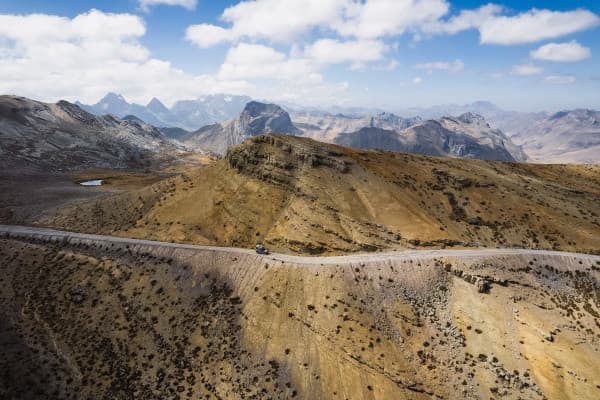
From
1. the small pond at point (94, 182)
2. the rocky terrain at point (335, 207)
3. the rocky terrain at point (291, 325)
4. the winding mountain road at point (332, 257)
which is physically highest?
the rocky terrain at point (335, 207)

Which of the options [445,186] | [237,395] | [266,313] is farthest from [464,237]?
[237,395]

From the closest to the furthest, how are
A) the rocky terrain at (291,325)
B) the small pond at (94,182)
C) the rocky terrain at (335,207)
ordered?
the rocky terrain at (291,325) → the rocky terrain at (335,207) → the small pond at (94,182)

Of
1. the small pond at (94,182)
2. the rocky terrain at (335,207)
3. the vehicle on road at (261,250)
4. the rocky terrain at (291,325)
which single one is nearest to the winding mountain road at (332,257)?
the rocky terrain at (291,325)

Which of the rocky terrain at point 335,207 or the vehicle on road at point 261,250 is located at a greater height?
the rocky terrain at point 335,207

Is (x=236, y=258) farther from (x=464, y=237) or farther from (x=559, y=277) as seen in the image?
(x=559, y=277)

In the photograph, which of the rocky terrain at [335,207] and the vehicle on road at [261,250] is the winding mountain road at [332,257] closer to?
the vehicle on road at [261,250]

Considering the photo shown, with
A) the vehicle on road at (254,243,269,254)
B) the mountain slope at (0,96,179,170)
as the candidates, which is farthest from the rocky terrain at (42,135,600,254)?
the mountain slope at (0,96,179,170)
